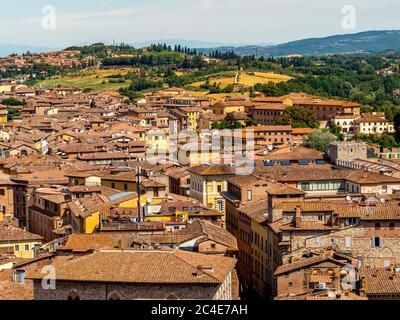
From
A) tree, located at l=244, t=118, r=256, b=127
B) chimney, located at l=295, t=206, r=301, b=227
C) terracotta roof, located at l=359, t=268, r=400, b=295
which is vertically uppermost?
chimney, located at l=295, t=206, r=301, b=227

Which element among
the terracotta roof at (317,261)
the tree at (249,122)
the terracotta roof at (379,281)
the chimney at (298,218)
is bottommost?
the tree at (249,122)

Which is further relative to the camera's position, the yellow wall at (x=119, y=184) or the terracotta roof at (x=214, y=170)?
the terracotta roof at (x=214, y=170)

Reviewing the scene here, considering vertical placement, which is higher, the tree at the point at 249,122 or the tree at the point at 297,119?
the tree at the point at 297,119

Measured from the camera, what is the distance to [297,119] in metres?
63.8

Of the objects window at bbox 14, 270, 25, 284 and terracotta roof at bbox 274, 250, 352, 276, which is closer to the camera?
terracotta roof at bbox 274, 250, 352, 276

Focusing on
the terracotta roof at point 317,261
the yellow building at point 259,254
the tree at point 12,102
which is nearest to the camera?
the terracotta roof at point 317,261

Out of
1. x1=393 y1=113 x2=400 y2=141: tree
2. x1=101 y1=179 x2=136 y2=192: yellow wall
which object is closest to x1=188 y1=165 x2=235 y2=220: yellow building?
x1=101 y1=179 x2=136 y2=192: yellow wall

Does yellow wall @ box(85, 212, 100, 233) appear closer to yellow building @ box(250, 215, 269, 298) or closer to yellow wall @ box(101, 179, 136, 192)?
yellow building @ box(250, 215, 269, 298)

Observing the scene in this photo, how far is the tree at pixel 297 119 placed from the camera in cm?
6288

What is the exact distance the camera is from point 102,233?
22391 mm

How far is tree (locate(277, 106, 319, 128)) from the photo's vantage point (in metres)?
62.9

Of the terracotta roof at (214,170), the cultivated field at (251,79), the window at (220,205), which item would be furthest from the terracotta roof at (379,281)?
the cultivated field at (251,79)

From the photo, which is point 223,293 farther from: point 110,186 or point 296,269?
point 110,186

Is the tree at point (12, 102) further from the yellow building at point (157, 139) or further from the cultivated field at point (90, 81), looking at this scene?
the yellow building at point (157, 139)
